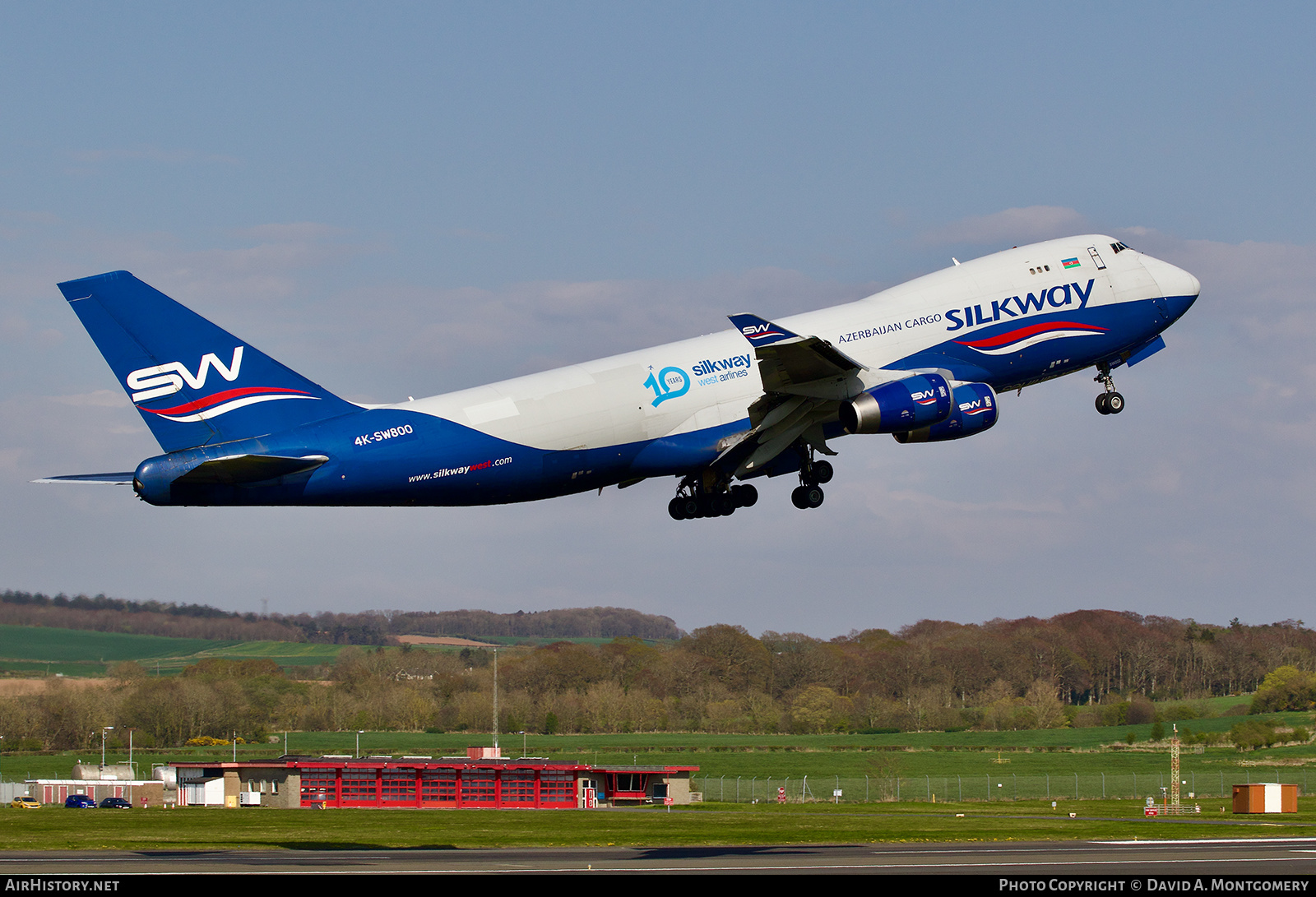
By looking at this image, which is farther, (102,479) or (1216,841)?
(1216,841)

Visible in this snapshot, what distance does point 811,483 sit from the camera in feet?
147

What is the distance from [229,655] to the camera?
102 metres

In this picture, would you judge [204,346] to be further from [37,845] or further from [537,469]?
[37,845]

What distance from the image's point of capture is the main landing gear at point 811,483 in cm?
4459

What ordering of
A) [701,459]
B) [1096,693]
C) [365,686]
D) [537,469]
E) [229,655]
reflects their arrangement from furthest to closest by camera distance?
1. [1096,693]
2. [365,686]
3. [229,655]
4. [701,459]
5. [537,469]

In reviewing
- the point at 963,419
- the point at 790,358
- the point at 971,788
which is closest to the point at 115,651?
the point at 971,788

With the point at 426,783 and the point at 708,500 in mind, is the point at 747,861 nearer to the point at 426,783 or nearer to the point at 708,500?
the point at 708,500

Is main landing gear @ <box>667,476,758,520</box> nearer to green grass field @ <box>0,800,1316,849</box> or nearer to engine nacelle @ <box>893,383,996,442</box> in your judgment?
engine nacelle @ <box>893,383,996,442</box>

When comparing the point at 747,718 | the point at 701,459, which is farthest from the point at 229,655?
the point at 701,459

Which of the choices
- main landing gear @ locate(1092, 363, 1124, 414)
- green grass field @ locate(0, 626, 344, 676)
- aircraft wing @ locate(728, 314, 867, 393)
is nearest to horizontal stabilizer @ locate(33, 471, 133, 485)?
aircraft wing @ locate(728, 314, 867, 393)

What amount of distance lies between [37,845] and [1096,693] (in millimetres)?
113316

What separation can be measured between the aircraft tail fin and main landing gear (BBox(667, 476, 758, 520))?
1385 centimetres

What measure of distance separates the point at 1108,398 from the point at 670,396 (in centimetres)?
1672

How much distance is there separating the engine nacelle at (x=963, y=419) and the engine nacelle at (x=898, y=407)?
1.48ft
